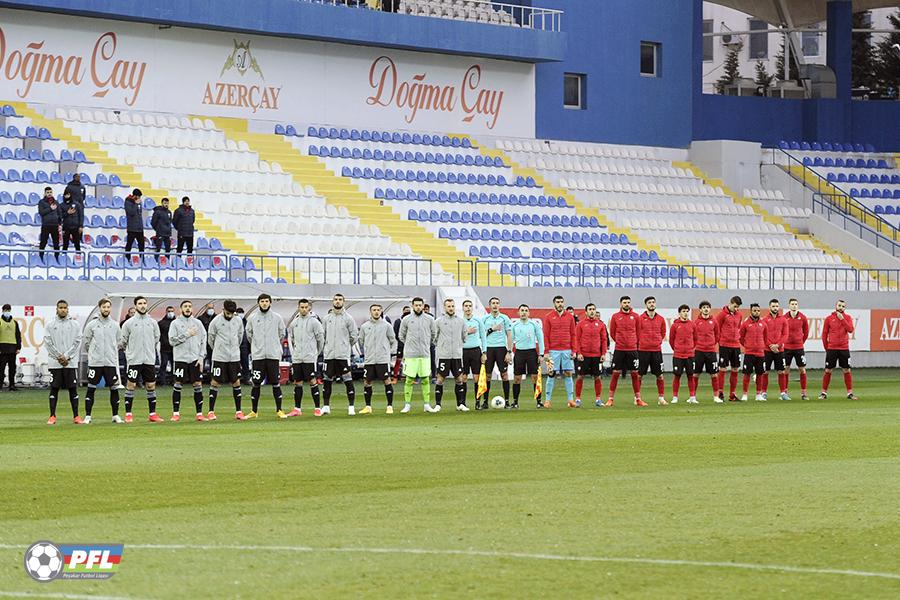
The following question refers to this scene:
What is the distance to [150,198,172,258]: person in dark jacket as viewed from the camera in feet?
117

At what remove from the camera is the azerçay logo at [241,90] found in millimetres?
44438

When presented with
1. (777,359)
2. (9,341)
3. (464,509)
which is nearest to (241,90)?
(9,341)

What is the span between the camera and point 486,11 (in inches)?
1949

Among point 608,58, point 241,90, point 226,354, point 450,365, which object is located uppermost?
point 608,58

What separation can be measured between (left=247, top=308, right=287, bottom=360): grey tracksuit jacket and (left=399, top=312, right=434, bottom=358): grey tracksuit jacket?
2.41 m

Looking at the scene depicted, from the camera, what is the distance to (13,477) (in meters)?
15.0

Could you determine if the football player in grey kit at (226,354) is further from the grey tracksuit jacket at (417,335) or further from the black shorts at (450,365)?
the black shorts at (450,365)

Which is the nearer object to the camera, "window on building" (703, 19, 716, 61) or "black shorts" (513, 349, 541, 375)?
"black shorts" (513, 349, 541, 375)

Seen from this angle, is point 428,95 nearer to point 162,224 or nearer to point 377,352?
point 162,224

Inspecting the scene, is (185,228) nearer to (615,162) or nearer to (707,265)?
(707,265)

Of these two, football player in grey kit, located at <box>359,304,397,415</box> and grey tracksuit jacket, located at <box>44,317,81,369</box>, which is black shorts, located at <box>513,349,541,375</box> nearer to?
football player in grey kit, located at <box>359,304,397,415</box>

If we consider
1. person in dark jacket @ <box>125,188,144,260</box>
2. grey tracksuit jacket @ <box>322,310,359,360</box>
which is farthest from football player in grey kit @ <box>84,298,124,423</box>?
person in dark jacket @ <box>125,188,144,260</box>

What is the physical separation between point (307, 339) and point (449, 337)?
2.71 meters

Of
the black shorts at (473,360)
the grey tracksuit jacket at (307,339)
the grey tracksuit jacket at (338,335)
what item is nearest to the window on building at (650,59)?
the black shorts at (473,360)
